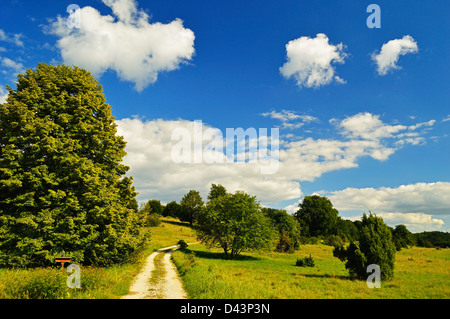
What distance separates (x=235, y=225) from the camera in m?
35.0

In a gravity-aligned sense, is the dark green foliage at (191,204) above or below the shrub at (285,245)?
above

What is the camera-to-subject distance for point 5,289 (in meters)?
10.7

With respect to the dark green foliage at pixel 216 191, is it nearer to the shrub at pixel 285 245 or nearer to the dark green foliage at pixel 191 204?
the dark green foliage at pixel 191 204

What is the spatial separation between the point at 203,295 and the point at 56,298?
20.7 feet

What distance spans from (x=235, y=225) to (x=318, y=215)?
208 feet

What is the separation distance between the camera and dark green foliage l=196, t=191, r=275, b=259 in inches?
1363

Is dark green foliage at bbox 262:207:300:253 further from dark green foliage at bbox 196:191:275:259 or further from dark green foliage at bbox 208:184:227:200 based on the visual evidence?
dark green foliage at bbox 208:184:227:200

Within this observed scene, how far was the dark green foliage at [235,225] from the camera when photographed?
34.6 meters

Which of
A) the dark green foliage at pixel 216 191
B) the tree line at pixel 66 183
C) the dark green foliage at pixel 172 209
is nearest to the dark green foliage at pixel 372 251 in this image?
the tree line at pixel 66 183

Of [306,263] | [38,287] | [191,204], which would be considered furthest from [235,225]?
[191,204]

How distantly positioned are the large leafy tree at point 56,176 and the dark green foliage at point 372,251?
1839 cm

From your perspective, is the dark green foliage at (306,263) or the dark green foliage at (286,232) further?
the dark green foliage at (286,232)

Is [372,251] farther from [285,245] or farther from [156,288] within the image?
[285,245]
